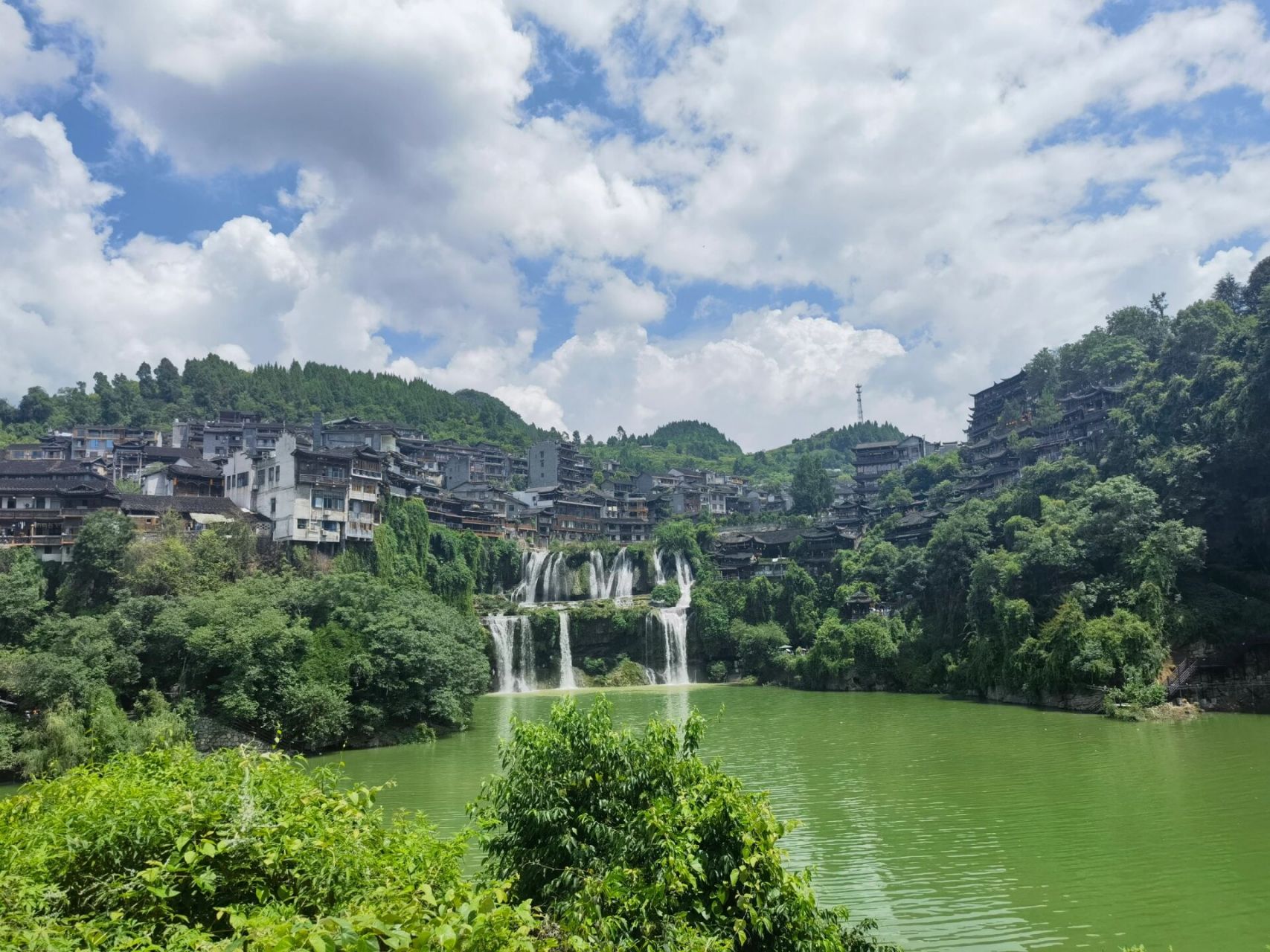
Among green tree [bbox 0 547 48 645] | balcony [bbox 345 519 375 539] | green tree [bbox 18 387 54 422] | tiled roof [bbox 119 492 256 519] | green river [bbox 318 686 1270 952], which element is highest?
green tree [bbox 18 387 54 422]

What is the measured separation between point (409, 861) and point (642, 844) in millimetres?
2000

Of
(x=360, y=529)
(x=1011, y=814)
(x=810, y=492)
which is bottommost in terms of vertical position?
(x=1011, y=814)

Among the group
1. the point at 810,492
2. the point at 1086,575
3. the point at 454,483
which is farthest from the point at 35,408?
the point at 1086,575

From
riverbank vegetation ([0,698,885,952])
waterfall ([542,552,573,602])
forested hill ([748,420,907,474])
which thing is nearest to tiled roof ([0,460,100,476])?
waterfall ([542,552,573,602])

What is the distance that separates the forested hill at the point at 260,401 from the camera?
82375mm

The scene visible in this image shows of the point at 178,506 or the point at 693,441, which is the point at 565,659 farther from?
the point at 693,441

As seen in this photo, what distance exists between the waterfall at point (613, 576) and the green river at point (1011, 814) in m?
32.7

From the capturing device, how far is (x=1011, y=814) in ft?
57.8

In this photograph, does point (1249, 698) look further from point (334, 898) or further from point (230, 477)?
point (230, 477)

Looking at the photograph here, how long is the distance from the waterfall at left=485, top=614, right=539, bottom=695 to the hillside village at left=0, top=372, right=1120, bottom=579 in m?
10.4

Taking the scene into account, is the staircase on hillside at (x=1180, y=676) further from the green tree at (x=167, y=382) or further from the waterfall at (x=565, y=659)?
the green tree at (x=167, y=382)

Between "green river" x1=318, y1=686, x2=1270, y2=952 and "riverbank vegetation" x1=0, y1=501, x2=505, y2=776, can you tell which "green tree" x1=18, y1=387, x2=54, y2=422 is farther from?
"green river" x1=318, y1=686, x2=1270, y2=952

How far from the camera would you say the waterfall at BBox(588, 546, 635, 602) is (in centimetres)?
6638

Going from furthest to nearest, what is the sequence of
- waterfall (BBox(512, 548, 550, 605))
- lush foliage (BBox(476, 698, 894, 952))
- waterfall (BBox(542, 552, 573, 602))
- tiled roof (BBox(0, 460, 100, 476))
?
waterfall (BBox(542, 552, 573, 602)) → waterfall (BBox(512, 548, 550, 605)) → tiled roof (BBox(0, 460, 100, 476)) → lush foliage (BBox(476, 698, 894, 952))
